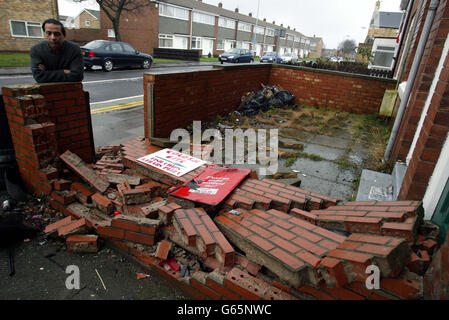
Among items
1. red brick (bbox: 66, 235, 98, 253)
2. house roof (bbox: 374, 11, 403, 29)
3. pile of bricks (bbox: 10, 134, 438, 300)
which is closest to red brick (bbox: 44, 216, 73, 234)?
pile of bricks (bbox: 10, 134, 438, 300)

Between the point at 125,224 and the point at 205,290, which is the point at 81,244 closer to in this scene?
the point at 125,224

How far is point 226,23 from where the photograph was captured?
4581 centimetres

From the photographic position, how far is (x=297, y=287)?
1813mm

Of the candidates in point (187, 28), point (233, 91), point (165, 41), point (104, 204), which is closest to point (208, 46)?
point (187, 28)

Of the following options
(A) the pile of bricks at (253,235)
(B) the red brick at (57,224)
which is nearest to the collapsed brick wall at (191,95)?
(A) the pile of bricks at (253,235)

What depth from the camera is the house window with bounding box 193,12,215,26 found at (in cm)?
3900

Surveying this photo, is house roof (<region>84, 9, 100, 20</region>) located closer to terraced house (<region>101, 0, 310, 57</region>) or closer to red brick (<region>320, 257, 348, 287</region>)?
terraced house (<region>101, 0, 310, 57</region>)

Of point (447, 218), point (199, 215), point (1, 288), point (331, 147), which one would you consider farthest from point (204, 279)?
point (331, 147)

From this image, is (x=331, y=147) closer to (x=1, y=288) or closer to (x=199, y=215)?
(x=199, y=215)

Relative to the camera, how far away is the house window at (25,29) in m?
21.3

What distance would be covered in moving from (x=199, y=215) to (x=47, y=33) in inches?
120

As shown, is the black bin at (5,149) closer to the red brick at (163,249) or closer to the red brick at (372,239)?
the red brick at (163,249)

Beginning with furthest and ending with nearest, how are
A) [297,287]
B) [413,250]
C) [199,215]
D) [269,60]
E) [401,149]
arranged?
1. [269,60]
2. [401,149]
3. [199,215]
4. [413,250]
5. [297,287]
